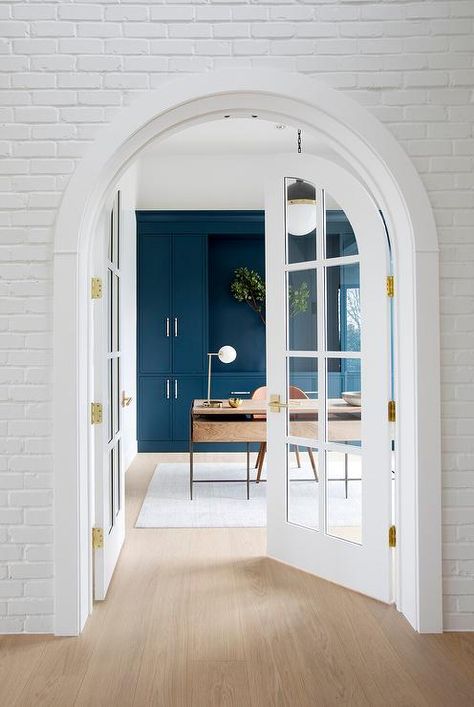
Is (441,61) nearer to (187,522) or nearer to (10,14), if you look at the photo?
(10,14)

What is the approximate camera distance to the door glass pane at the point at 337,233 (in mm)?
2930

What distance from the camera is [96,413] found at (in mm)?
2705

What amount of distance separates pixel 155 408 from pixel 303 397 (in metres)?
3.88

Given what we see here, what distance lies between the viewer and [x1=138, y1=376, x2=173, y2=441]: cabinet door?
679 cm

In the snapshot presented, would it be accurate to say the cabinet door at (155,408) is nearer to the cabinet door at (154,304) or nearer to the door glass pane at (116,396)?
the cabinet door at (154,304)

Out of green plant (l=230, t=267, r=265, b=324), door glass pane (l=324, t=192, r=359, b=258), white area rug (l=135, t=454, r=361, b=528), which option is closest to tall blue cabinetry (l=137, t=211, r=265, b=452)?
green plant (l=230, t=267, r=265, b=324)

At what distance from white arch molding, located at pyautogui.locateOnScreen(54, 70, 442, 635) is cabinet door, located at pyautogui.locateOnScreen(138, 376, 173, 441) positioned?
4245 millimetres

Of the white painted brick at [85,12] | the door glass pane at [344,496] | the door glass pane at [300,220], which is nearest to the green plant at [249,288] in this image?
the door glass pane at [300,220]

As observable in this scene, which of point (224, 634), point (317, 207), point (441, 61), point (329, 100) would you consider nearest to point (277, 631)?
point (224, 634)

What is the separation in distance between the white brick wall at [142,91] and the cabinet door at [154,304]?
4.31 m

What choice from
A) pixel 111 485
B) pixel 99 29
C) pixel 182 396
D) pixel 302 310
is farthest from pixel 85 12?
pixel 182 396

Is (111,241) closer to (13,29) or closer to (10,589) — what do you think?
(13,29)

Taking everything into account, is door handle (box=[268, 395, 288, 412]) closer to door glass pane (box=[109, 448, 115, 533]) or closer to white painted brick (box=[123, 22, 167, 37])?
door glass pane (box=[109, 448, 115, 533])

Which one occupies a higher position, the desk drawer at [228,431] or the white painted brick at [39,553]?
the desk drawer at [228,431]
